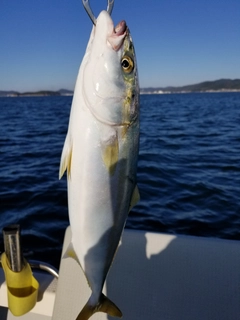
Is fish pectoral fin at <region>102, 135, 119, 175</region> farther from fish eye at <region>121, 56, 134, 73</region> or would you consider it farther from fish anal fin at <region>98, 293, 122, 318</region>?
fish anal fin at <region>98, 293, 122, 318</region>

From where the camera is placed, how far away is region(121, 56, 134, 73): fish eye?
5.75 feet

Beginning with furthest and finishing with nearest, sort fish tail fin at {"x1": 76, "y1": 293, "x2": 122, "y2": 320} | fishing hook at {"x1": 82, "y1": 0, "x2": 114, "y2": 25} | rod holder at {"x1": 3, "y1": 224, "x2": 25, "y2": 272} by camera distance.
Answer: rod holder at {"x1": 3, "y1": 224, "x2": 25, "y2": 272}
fish tail fin at {"x1": 76, "y1": 293, "x2": 122, "y2": 320}
fishing hook at {"x1": 82, "y1": 0, "x2": 114, "y2": 25}

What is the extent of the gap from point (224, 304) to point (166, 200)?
5005 millimetres

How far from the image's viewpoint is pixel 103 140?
1.65m

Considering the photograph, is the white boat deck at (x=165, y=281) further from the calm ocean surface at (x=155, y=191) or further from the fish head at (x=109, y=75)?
the calm ocean surface at (x=155, y=191)

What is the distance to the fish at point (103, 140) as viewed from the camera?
166 cm

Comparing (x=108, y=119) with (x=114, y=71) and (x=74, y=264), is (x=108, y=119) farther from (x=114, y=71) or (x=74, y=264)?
(x=74, y=264)

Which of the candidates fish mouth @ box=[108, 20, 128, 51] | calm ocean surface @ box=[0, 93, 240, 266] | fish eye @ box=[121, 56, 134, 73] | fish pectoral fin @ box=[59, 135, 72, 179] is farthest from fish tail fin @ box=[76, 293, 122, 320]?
calm ocean surface @ box=[0, 93, 240, 266]

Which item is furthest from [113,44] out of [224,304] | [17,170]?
[17,170]

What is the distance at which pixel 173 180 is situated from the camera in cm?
888

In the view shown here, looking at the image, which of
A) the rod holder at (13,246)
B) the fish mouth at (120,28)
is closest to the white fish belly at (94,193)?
the fish mouth at (120,28)

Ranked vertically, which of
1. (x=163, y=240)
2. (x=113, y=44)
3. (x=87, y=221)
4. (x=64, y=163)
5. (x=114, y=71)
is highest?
(x=113, y=44)

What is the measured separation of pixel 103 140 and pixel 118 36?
576 mm

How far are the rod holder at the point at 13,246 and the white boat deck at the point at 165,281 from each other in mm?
432
